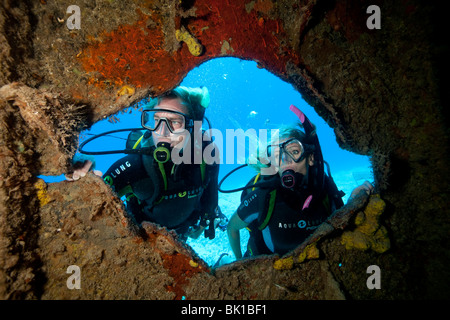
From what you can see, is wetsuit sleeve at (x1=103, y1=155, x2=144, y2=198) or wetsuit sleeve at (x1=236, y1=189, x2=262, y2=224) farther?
wetsuit sleeve at (x1=236, y1=189, x2=262, y2=224)

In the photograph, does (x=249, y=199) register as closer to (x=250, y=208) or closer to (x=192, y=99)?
(x=250, y=208)

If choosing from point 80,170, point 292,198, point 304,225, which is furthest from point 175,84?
point 304,225

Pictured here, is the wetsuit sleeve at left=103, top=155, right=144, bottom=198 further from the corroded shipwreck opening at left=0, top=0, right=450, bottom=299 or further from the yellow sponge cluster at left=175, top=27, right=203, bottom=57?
the yellow sponge cluster at left=175, top=27, right=203, bottom=57

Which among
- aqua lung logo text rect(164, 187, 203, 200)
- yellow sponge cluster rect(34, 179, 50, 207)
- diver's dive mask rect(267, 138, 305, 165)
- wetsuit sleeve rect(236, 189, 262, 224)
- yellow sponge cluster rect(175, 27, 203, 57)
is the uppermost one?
yellow sponge cluster rect(175, 27, 203, 57)

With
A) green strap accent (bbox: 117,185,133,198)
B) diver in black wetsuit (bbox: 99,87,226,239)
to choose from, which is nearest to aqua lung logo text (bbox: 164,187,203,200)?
diver in black wetsuit (bbox: 99,87,226,239)

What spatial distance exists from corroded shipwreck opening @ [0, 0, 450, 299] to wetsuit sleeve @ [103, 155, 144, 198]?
1.56 metres

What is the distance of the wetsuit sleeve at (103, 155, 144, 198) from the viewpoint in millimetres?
3225

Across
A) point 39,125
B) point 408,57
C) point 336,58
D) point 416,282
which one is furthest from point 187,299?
point 408,57

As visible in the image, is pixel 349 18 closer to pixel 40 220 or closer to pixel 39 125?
pixel 39 125

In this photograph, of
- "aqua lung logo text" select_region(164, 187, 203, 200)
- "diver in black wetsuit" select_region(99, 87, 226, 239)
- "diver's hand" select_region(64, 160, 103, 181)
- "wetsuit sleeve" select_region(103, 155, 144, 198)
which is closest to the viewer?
"diver's hand" select_region(64, 160, 103, 181)

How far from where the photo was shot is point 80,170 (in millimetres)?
1763

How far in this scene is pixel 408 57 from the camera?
1812 millimetres

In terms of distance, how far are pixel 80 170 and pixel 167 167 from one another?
6.84ft

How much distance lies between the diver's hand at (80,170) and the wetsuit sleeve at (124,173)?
4.57 feet
